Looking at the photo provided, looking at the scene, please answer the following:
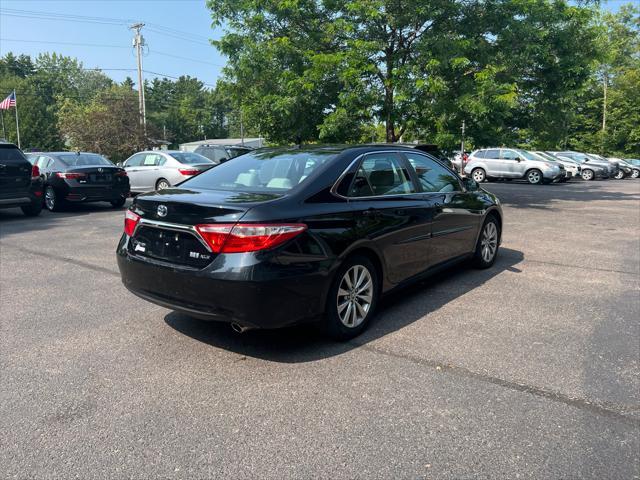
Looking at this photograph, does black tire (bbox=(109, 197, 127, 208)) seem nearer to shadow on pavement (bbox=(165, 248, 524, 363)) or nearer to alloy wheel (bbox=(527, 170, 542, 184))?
shadow on pavement (bbox=(165, 248, 524, 363))

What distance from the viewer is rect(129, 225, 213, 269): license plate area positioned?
3.60 metres

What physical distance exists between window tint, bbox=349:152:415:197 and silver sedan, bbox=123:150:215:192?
1011cm

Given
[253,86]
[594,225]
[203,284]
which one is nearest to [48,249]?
[203,284]

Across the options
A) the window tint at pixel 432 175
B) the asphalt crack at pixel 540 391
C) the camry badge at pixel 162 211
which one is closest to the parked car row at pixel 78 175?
the window tint at pixel 432 175

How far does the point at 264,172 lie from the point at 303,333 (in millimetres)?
1424

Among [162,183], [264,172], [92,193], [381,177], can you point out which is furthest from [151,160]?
[381,177]

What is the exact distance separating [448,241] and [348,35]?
987cm

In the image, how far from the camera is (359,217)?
4.16m

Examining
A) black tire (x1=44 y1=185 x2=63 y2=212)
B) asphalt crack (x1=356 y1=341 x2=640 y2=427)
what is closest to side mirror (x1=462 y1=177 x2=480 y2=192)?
asphalt crack (x1=356 y1=341 x2=640 y2=427)

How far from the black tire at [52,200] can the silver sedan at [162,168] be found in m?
2.60

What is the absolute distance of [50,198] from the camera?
42.3 ft

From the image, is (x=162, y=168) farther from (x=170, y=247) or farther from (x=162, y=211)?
(x=170, y=247)

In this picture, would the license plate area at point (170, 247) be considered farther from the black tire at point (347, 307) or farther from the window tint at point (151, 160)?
the window tint at point (151, 160)

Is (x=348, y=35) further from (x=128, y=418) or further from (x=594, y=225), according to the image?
(x=128, y=418)
